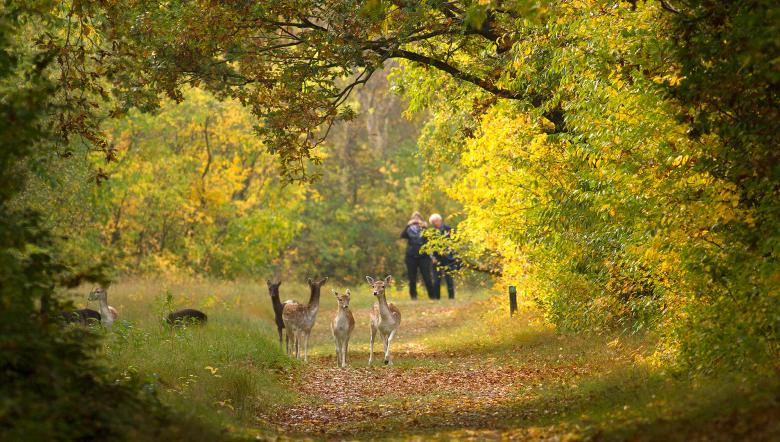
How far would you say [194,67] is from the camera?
699 inches

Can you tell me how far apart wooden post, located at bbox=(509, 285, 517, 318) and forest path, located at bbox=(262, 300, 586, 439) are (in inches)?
30.9

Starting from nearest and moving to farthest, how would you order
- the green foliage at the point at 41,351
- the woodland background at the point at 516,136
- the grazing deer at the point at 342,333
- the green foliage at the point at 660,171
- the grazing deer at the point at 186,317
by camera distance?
A: the green foliage at the point at 41,351, the woodland background at the point at 516,136, the green foliage at the point at 660,171, the grazing deer at the point at 186,317, the grazing deer at the point at 342,333

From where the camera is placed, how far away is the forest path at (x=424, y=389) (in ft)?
39.4

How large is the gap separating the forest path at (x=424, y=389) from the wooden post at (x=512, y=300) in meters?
0.79

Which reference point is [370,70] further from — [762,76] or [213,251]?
[213,251]

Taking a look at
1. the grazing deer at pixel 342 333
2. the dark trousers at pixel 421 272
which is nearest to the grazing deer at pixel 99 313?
the grazing deer at pixel 342 333

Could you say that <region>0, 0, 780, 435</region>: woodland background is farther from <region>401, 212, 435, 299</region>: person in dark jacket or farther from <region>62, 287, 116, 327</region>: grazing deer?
<region>401, 212, 435, 299</region>: person in dark jacket

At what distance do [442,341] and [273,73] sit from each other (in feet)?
25.2

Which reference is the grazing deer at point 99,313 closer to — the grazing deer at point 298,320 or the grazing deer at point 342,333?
the grazing deer at point 298,320

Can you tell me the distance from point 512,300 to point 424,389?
871 cm

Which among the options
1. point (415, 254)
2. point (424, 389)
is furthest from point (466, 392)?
point (415, 254)

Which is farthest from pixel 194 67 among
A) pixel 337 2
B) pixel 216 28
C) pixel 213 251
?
pixel 213 251

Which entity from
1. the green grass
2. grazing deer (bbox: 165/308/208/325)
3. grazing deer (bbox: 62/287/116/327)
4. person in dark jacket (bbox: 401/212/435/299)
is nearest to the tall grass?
the green grass

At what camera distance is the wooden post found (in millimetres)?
24097
